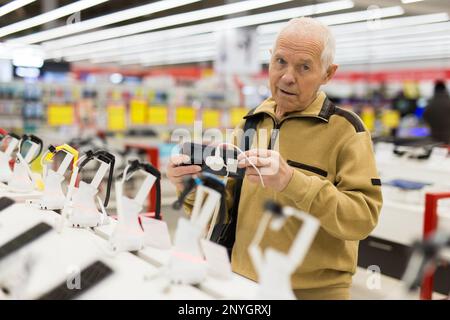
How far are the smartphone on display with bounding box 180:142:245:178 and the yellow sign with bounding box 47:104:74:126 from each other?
21.9ft

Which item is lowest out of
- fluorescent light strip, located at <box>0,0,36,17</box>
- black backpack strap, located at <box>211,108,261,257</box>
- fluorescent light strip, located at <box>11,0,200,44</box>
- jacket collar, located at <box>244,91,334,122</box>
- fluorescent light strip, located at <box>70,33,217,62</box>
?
black backpack strap, located at <box>211,108,261,257</box>

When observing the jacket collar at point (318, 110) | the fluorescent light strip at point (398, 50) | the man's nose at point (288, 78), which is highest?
the fluorescent light strip at point (398, 50)

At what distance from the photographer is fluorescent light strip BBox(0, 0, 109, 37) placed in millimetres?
4895

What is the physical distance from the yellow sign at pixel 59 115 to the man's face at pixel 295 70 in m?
6.75

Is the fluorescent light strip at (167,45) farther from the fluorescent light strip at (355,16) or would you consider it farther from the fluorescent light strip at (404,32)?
the fluorescent light strip at (355,16)

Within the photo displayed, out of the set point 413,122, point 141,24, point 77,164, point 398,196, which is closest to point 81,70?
point 141,24

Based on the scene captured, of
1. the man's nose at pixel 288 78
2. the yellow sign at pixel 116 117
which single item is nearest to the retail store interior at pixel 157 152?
the yellow sign at pixel 116 117

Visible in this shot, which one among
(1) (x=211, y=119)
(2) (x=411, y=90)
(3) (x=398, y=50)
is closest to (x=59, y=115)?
(1) (x=211, y=119)

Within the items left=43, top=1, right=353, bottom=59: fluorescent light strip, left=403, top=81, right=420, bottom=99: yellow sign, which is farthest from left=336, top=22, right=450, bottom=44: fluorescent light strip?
left=403, top=81, right=420, bottom=99: yellow sign

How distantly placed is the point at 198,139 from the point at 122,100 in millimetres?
7915

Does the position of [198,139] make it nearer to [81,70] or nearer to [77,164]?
[77,164]

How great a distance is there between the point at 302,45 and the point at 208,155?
1.59ft

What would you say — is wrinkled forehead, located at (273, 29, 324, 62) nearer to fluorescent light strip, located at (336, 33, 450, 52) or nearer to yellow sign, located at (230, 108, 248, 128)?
yellow sign, located at (230, 108, 248, 128)

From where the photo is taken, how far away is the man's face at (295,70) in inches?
65.3
